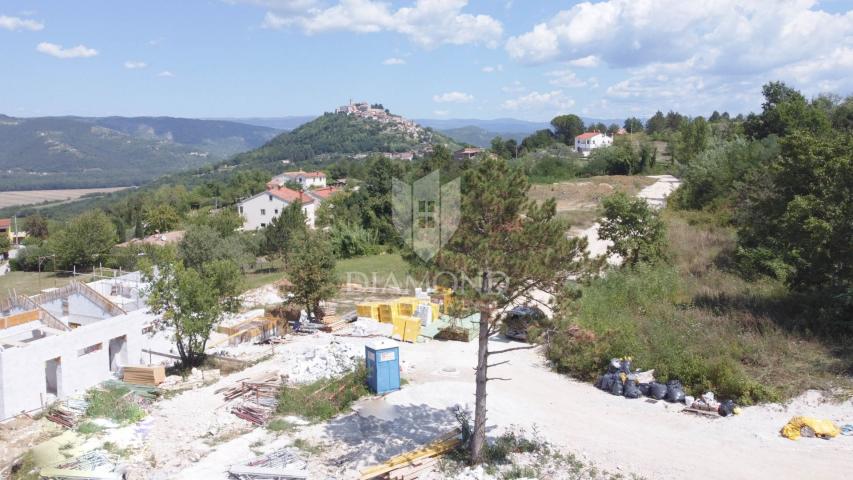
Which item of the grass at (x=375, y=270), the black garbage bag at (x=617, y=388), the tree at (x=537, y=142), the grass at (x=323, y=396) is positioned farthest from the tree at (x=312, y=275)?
the tree at (x=537, y=142)

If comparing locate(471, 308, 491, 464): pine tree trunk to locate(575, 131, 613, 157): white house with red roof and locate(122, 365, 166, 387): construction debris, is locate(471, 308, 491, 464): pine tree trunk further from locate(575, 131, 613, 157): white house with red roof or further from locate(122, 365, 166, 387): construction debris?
locate(575, 131, 613, 157): white house with red roof

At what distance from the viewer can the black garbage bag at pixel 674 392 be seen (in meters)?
12.5

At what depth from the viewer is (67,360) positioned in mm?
15289

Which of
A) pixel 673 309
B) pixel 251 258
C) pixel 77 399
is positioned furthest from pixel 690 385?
pixel 251 258

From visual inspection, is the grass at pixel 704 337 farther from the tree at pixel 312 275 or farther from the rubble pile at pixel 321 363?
the tree at pixel 312 275

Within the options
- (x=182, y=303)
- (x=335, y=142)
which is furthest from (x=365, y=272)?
(x=335, y=142)

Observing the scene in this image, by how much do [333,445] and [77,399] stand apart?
7233 mm

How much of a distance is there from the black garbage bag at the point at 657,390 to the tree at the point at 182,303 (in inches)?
453

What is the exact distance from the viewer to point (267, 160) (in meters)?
166

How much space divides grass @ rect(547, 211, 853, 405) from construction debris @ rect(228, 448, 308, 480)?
16.2 feet

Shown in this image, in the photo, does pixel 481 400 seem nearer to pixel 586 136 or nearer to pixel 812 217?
pixel 812 217

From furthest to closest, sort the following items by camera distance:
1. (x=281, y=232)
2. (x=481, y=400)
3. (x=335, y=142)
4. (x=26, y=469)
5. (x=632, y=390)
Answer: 1. (x=335, y=142)
2. (x=281, y=232)
3. (x=632, y=390)
4. (x=26, y=469)
5. (x=481, y=400)

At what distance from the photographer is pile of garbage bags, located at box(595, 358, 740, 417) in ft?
39.1

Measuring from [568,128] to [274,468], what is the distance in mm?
101314
